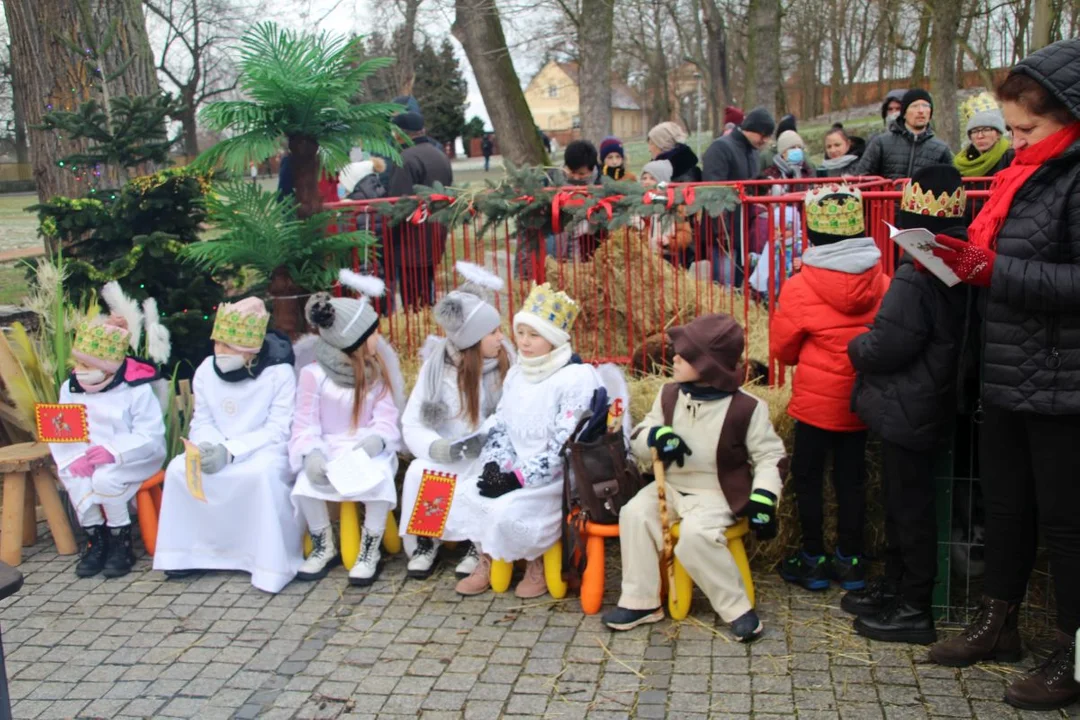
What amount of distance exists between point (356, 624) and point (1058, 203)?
132 inches

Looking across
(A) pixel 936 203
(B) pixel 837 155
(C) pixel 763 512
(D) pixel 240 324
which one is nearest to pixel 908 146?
(B) pixel 837 155

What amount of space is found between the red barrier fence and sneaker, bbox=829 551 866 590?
1154 mm

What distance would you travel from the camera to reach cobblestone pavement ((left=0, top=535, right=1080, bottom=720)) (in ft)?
13.0

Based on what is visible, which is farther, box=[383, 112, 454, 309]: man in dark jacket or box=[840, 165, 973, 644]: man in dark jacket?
box=[383, 112, 454, 309]: man in dark jacket

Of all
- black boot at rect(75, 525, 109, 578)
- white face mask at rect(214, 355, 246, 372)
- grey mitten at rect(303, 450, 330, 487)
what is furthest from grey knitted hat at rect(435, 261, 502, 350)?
black boot at rect(75, 525, 109, 578)

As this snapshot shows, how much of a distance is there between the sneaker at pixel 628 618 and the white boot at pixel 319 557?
62.6 inches

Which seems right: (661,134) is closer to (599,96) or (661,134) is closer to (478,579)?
(478,579)

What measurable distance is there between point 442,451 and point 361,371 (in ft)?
2.14

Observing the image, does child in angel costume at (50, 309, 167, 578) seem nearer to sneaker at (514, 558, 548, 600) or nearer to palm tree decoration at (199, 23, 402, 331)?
palm tree decoration at (199, 23, 402, 331)

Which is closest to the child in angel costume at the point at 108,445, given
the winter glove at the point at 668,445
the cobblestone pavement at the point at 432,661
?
the cobblestone pavement at the point at 432,661

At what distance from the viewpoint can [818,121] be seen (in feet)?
119

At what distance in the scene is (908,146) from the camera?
816 centimetres

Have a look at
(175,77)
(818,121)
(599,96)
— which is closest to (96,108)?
(599,96)

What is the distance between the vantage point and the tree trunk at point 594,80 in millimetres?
16391
